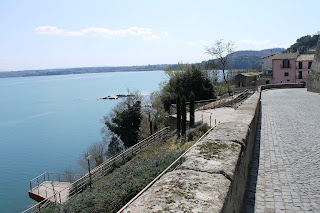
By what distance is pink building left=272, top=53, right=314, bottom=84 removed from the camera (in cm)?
5050

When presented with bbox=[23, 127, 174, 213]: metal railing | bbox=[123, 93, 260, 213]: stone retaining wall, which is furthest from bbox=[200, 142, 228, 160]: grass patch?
bbox=[23, 127, 174, 213]: metal railing

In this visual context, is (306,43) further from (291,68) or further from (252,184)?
(252,184)

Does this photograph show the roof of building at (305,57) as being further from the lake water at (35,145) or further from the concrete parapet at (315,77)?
the lake water at (35,145)

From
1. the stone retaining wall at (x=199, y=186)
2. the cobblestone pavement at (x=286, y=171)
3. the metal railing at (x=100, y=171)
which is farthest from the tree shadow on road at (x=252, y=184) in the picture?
the metal railing at (x=100, y=171)

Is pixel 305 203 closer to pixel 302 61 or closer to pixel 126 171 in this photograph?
pixel 126 171

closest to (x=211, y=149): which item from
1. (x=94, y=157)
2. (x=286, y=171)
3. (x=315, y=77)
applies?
(x=286, y=171)

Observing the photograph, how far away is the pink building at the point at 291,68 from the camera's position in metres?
50.5

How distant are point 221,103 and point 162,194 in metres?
26.0

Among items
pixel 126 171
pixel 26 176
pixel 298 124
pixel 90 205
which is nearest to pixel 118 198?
pixel 90 205

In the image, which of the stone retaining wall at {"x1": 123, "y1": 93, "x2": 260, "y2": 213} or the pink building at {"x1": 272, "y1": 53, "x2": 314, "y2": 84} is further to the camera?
the pink building at {"x1": 272, "y1": 53, "x2": 314, "y2": 84}

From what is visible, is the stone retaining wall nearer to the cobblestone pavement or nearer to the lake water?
the cobblestone pavement

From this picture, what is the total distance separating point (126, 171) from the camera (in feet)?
30.3

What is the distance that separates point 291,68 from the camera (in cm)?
5141

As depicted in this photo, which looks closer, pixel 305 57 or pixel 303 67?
pixel 303 67
